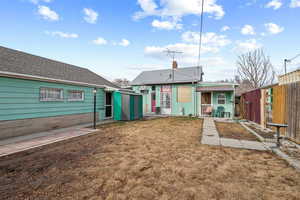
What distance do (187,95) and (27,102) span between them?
40.4 feet

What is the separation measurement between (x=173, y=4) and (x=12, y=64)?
28.3 feet

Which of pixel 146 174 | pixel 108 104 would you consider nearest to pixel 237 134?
pixel 146 174

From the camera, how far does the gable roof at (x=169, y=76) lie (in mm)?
14427

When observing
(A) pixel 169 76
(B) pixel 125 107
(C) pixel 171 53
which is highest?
(C) pixel 171 53

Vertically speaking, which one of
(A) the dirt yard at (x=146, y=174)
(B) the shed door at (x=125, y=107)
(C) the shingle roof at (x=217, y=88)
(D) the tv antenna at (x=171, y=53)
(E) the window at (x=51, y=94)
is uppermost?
(D) the tv antenna at (x=171, y=53)

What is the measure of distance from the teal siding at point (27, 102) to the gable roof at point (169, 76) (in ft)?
29.0

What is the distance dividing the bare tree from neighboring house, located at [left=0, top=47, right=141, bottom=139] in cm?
2758

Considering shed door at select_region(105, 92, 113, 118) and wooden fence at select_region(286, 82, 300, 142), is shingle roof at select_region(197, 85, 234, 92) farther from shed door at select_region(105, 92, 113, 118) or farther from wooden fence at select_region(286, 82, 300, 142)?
shed door at select_region(105, 92, 113, 118)

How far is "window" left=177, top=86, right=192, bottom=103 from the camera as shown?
45.4ft

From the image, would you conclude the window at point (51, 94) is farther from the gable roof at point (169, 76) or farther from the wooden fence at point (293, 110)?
the wooden fence at point (293, 110)

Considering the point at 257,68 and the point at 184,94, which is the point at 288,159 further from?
the point at 257,68

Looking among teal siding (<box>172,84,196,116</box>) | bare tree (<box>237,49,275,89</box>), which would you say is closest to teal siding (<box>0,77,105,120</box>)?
teal siding (<box>172,84,196,116</box>)

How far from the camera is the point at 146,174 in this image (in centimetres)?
292

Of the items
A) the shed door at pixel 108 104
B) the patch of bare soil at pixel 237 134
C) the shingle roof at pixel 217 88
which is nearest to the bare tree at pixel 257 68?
the shingle roof at pixel 217 88
